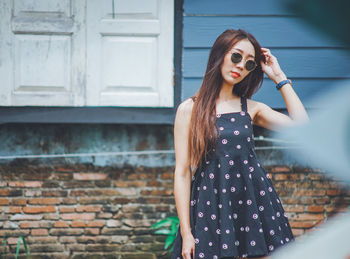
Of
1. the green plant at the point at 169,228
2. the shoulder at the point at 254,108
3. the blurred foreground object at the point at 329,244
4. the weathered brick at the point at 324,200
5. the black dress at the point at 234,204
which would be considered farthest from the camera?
the green plant at the point at 169,228

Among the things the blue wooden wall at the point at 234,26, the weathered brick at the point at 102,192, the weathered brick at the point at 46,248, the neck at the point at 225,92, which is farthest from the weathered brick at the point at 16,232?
the neck at the point at 225,92

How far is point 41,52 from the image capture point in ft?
8.84

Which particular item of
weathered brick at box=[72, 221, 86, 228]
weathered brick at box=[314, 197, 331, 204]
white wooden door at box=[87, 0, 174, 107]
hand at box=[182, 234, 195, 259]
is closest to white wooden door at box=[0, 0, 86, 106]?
white wooden door at box=[87, 0, 174, 107]

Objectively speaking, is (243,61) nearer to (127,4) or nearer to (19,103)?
(127,4)

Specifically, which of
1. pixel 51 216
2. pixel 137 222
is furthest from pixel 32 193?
pixel 137 222

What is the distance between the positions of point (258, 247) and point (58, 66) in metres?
1.95

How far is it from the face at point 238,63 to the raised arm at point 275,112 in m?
0.16

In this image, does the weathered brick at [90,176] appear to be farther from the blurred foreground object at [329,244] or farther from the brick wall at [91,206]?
the blurred foreground object at [329,244]

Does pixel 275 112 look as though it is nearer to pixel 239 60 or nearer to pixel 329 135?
pixel 239 60

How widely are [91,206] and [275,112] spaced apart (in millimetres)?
1748

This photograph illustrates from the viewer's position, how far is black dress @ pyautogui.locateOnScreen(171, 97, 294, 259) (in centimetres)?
153

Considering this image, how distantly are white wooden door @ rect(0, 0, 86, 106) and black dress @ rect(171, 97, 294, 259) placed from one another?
4.92ft

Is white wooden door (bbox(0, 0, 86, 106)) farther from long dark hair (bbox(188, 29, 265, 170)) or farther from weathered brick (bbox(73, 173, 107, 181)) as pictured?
long dark hair (bbox(188, 29, 265, 170))

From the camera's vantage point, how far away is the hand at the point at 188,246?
5.16ft
